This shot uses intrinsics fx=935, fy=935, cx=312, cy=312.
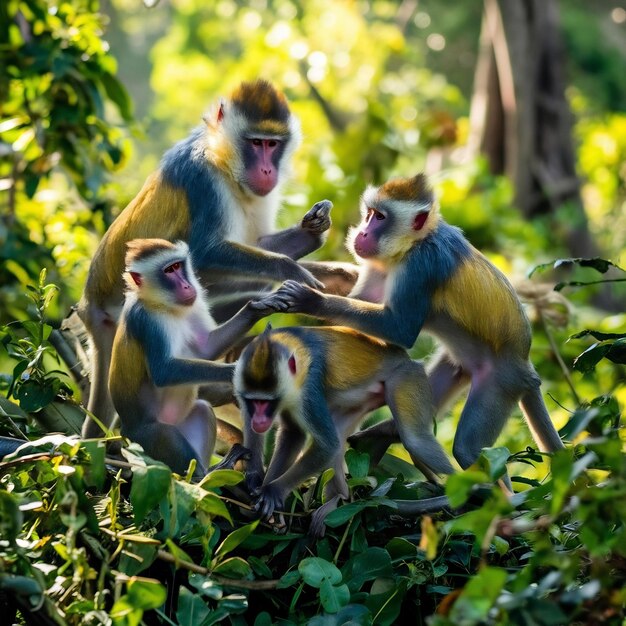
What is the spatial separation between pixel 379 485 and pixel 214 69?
20.0 m

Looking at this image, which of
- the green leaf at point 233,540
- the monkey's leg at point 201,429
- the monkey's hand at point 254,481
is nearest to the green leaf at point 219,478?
the green leaf at point 233,540

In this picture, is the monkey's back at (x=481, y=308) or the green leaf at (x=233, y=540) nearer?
the green leaf at (x=233, y=540)

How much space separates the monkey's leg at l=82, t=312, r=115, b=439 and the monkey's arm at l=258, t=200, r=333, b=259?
3.12ft

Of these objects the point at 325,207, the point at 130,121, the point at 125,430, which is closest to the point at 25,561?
the point at 125,430

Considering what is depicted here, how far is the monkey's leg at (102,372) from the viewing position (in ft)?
15.2

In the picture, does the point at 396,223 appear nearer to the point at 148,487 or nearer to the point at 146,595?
the point at 148,487

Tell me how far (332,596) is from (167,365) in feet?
4.39

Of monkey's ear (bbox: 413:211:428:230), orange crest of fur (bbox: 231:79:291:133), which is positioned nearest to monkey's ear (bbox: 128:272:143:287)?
orange crest of fur (bbox: 231:79:291:133)

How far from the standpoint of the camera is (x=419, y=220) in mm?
4402

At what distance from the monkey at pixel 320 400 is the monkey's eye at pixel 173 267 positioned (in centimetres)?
52

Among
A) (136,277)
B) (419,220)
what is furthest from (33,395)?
(419,220)

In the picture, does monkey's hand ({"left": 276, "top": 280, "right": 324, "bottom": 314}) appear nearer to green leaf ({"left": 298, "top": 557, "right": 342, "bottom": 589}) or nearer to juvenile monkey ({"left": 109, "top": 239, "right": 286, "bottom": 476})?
juvenile monkey ({"left": 109, "top": 239, "right": 286, "bottom": 476})

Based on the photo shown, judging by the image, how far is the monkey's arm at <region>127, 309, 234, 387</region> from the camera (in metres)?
4.11

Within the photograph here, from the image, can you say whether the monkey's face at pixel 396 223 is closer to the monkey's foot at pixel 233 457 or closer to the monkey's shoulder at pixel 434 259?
the monkey's shoulder at pixel 434 259
